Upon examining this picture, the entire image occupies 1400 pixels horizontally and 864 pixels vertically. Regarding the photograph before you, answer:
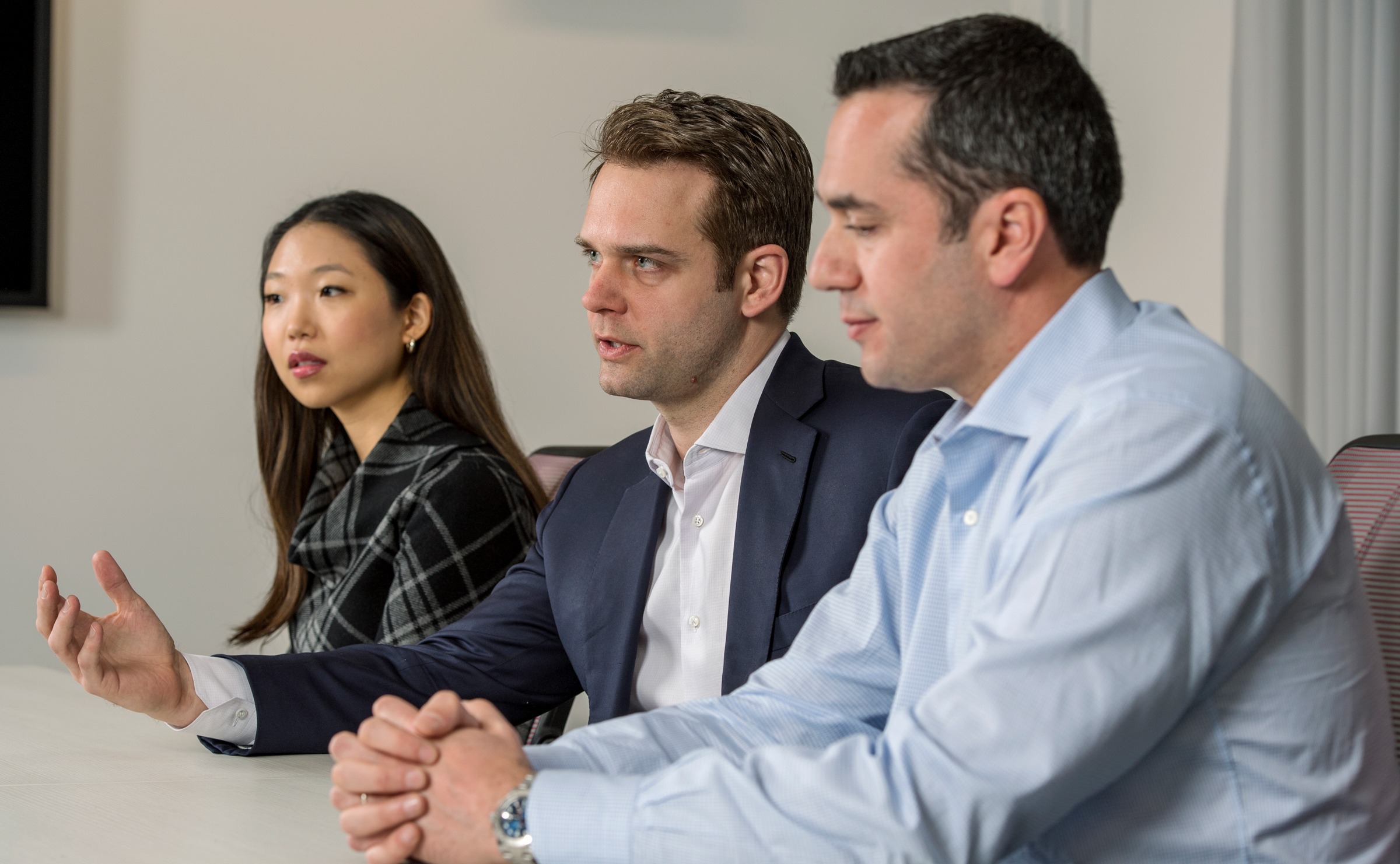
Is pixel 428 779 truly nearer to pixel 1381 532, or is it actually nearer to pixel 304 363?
pixel 1381 532

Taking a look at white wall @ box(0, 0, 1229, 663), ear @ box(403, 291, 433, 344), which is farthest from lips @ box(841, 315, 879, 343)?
white wall @ box(0, 0, 1229, 663)

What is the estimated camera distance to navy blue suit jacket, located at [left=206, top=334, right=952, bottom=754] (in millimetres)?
1420

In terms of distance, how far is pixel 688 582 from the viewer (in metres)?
1.51

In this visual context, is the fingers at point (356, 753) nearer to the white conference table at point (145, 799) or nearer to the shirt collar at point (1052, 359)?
the white conference table at point (145, 799)

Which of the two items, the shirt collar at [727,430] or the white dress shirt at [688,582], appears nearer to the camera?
the white dress shirt at [688,582]

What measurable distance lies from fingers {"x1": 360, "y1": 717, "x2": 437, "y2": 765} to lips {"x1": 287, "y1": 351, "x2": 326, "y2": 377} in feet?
3.74

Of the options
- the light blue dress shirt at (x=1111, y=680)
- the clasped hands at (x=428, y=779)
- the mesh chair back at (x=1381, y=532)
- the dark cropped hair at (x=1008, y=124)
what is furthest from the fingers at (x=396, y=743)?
the mesh chair back at (x=1381, y=532)

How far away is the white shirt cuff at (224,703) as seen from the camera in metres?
1.40

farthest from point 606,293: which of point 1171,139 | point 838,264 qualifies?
point 1171,139

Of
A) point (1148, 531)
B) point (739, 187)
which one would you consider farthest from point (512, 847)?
point (739, 187)

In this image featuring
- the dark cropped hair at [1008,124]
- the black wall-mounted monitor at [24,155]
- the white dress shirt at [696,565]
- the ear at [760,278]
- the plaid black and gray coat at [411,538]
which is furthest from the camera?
the black wall-mounted monitor at [24,155]

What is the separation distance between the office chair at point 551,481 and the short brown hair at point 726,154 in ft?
1.55

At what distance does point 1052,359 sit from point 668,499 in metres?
0.67

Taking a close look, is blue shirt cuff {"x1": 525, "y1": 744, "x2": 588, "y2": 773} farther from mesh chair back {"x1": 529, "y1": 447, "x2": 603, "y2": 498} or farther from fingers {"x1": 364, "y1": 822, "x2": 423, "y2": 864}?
mesh chair back {"x1": 529, "y1": 447, "x2": 603, "y2": 498}
